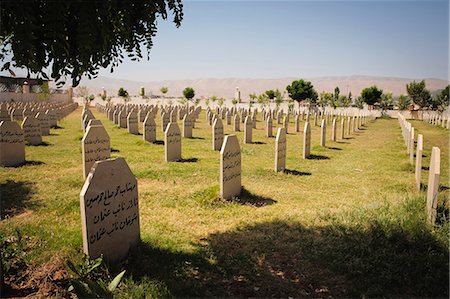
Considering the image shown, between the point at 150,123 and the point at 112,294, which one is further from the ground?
the point at 150,123

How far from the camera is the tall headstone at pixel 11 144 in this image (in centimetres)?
926

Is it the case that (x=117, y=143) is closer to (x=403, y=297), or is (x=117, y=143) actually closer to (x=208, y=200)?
(x=208, y=200)

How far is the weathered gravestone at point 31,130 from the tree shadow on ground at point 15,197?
600 centimetres

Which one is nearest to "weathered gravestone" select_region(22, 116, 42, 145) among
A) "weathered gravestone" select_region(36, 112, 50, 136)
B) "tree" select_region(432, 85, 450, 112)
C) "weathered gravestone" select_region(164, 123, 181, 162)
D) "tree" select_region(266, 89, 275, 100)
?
"weathered gravestone" select_region(36, 112, 50, 136)

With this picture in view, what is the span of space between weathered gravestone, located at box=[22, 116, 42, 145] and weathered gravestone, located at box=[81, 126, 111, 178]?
6.59 m

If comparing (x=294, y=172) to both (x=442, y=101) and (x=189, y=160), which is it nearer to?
(x=189, y=160)

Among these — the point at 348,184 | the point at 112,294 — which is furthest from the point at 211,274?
the point at 348,184

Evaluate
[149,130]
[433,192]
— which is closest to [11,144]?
[149,130]

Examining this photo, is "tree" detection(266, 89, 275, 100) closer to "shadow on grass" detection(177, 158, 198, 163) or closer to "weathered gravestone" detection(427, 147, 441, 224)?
"shadow on grass" detection(177, 158, 198, 163)

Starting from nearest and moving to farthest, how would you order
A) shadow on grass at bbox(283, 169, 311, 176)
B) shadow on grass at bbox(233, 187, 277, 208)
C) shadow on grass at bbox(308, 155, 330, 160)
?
shadow on grass at bbox(233, 187, 277, 208)
shadow on grass at bbox(283, 169, 311, 176)
shadow on grass at bbox(308, 155, 330, 160)

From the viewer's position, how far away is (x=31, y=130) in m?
13.1

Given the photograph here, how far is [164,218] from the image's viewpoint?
5699 millimetres

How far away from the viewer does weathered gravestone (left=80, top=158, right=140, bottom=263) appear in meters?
3.53

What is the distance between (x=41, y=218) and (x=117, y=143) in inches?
356
